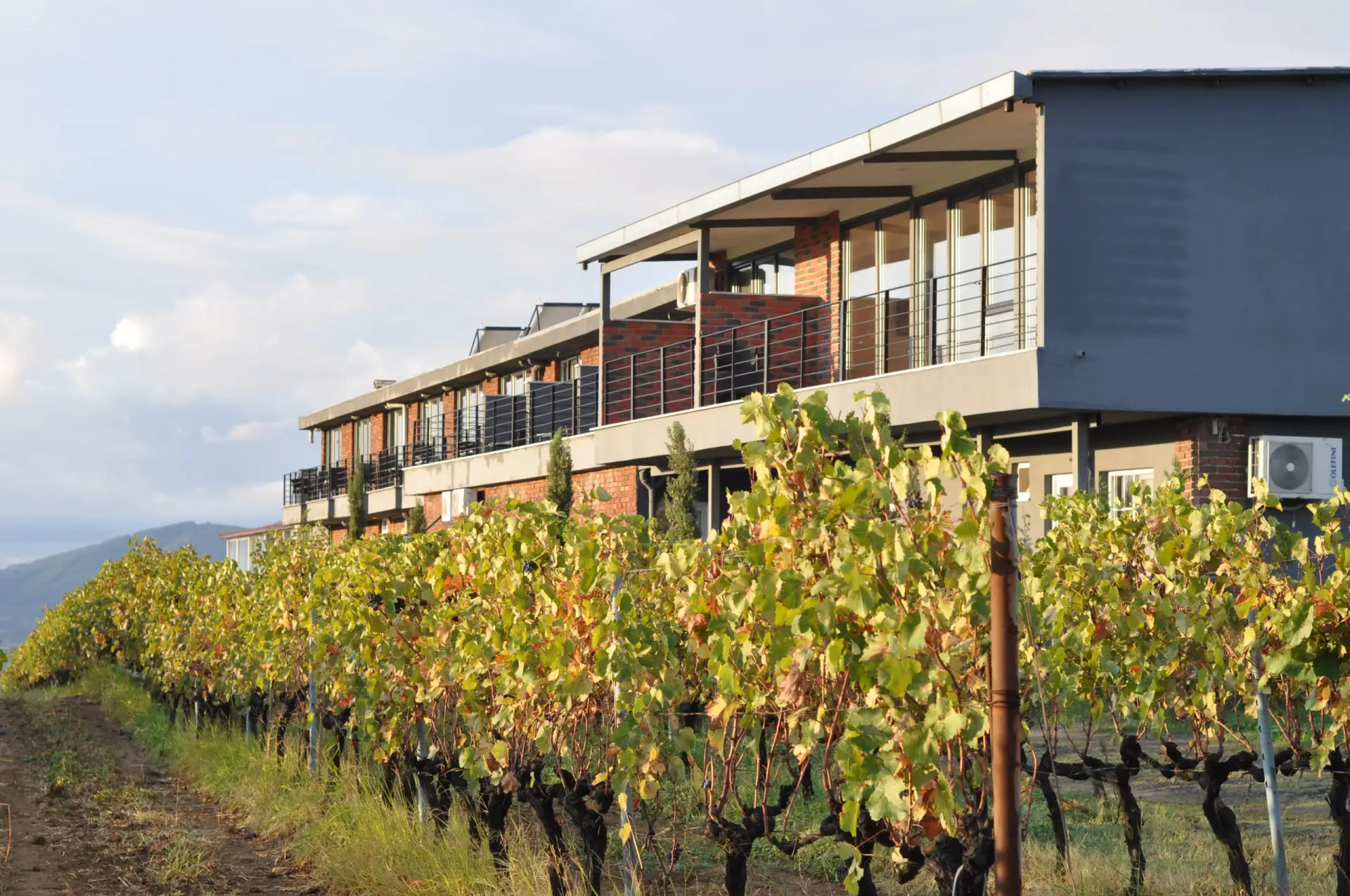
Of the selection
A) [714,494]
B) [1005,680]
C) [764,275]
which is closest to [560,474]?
[714,494]

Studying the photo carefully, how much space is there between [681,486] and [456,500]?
1184 centimetres

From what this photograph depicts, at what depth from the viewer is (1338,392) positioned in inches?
584

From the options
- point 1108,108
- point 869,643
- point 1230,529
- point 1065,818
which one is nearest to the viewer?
point 869,643

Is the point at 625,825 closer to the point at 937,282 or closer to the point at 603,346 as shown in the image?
the point at 937,282

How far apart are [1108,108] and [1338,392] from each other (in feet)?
12.5

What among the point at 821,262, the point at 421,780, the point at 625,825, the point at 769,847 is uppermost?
the point at 821,262

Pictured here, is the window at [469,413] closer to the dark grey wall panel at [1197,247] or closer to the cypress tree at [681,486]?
the cypress tree at [681,486]

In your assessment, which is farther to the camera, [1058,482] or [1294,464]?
[1058,482]

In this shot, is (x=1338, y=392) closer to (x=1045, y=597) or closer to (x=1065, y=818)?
(x=1065, y=818)

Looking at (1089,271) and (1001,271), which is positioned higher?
Result: (1001,271)

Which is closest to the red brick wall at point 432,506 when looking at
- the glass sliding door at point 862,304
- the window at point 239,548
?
the glass sliding door at point 862,304

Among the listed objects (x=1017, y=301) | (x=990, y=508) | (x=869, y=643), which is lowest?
(x=869, y=643)

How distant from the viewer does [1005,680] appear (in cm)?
394

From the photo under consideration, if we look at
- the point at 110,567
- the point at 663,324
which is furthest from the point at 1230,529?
the point at 110,567
